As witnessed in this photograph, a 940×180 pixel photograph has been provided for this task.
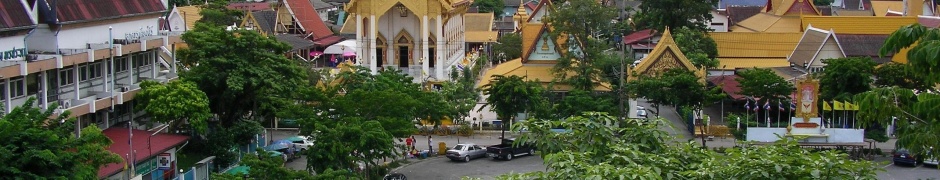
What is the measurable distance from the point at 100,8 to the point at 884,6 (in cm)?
5686

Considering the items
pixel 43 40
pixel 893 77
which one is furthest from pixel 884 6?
pixel 43 40

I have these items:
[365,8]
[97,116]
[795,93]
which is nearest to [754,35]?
[795,93]

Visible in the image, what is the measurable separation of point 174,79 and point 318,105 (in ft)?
14.1

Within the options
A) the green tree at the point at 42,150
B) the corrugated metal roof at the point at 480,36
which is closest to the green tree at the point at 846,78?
the green tree at the point at 42,150

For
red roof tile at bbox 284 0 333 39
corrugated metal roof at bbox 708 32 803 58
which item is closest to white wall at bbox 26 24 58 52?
corrugated metal roof at bbox 708 32 803 58

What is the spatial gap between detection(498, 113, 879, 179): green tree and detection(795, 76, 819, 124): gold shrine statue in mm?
19065

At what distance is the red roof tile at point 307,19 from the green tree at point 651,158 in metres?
46.7

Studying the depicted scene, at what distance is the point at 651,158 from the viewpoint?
17.7 meters

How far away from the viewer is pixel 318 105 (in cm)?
3422

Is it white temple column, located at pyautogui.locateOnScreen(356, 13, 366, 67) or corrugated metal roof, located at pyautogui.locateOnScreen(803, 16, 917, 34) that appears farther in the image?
white temple column, located at pyautogui.locateOnScreen(356, 13, 366, 67)

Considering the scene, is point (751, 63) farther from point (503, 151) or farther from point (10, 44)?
point (10, 44)

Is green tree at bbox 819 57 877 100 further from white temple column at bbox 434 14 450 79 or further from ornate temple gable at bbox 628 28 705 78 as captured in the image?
white temple column at bbox 434 14 450 79

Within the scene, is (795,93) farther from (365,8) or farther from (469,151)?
(365,8)

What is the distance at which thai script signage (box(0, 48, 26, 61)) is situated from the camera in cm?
2859
